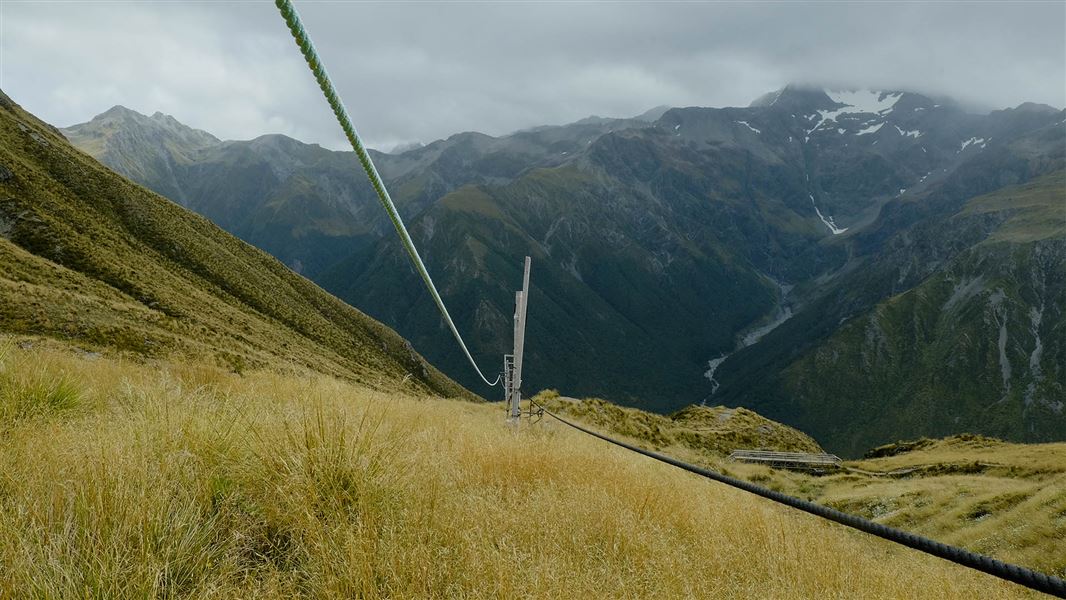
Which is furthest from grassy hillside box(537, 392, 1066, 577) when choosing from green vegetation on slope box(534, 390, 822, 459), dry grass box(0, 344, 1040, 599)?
dry grass box(0, 344, 1040, 599)

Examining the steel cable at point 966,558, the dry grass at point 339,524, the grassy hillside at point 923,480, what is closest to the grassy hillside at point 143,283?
the grassy hillside at point 923,480

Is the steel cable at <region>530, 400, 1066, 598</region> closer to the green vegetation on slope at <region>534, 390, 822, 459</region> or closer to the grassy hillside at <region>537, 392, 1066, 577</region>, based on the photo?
the grassy hillside at <region>537, 392, 1066, 577</region>

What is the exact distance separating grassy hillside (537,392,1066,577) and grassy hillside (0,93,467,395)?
21.9 meters

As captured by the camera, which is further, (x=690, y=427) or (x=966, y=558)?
(x=690, y=427)

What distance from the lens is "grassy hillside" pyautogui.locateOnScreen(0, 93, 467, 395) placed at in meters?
41.6

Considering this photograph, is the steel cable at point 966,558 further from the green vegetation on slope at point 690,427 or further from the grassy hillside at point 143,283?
the grassy hillside at point 143,283

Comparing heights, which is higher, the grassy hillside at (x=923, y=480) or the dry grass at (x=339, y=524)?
the dry grass at (x=339, y=524)

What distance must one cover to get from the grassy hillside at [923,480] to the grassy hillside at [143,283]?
21905mm

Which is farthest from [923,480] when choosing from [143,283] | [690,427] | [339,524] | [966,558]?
[143,283]

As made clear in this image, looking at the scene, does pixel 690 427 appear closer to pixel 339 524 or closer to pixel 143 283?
pixel 339 524

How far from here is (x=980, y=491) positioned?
19297 mm

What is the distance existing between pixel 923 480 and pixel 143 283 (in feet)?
269

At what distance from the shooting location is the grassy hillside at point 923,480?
12.3 meters

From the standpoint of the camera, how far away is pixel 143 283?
6794cm
